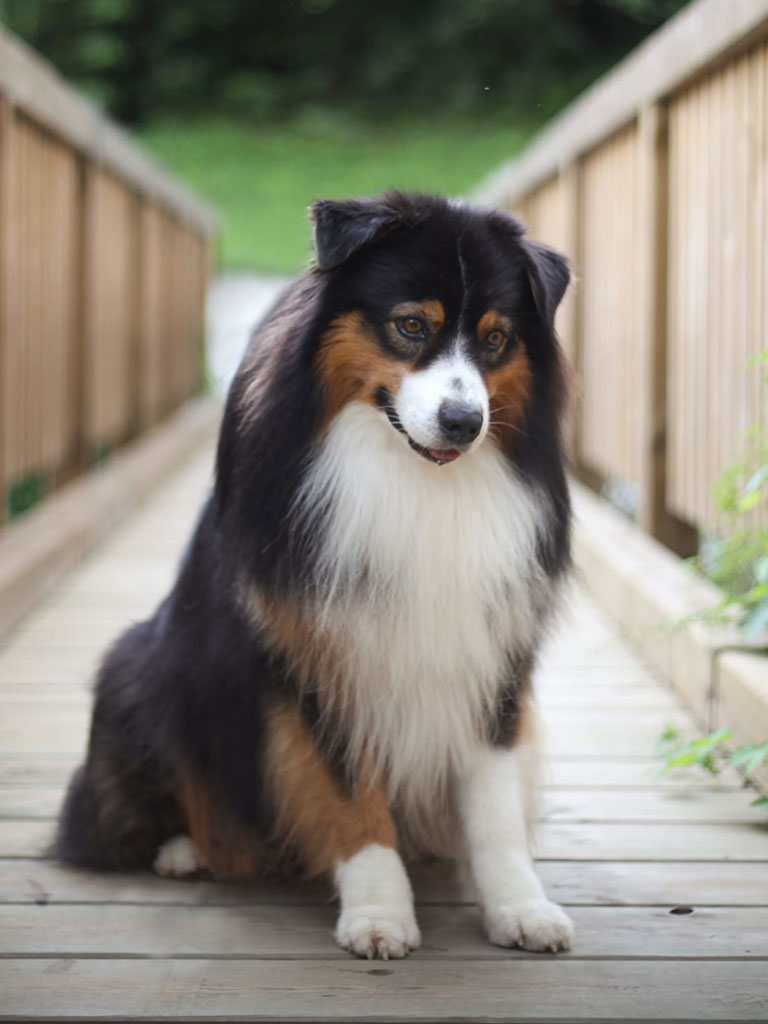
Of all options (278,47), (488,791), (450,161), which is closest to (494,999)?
(488,791)

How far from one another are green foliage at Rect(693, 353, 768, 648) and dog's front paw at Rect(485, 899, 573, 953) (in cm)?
86

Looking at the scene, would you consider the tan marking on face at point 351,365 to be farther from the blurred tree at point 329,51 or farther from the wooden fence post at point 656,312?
the blurred tree at point 329,51

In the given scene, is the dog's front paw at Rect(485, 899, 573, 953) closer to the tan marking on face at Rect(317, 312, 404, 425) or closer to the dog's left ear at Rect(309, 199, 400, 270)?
the tan marking on face at Rect(317, 312, 404, 425)

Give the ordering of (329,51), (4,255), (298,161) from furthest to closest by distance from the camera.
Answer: (329,51), (298,161), (4,255)

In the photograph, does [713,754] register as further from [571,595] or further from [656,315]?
[656,315]

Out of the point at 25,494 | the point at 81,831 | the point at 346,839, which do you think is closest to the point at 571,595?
the point at 346,839

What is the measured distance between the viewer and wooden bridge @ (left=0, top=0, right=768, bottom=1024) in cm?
200

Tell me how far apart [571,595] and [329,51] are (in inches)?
974

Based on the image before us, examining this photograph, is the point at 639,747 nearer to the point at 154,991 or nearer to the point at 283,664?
the point at 283,664

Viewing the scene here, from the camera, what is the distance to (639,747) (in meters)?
3.26

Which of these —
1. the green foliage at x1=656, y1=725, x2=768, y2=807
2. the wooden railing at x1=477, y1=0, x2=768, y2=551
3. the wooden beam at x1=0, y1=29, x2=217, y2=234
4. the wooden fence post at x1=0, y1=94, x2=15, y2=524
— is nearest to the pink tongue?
the green foliage at x1=656, y1=725, x2=768, y2=807

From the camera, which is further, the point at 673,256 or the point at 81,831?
the point at 673,256

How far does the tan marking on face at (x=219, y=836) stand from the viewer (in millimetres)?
2400

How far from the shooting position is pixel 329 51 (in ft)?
83.9
